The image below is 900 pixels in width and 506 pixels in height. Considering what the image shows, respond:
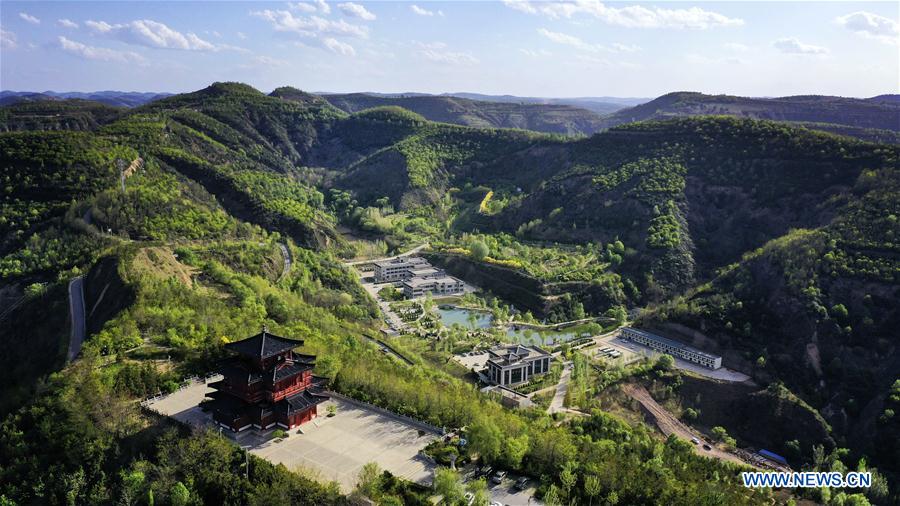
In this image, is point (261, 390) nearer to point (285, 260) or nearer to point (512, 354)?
point (512, 354)

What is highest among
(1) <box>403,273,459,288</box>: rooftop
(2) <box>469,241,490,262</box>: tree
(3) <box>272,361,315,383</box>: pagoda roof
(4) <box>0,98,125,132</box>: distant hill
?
(4) <box>0,98,125,132</box>: distant hill

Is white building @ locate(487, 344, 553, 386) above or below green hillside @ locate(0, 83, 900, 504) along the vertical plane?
below

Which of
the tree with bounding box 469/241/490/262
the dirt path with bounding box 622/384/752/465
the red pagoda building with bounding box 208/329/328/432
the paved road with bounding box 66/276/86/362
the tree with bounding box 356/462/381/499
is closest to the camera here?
the tree with bounding box 356/462/381/499

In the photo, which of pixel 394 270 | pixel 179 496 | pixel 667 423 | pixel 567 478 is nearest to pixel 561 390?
pixel 667 423

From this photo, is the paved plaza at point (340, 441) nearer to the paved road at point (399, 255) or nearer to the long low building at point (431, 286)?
the long low building at point (431, 286)

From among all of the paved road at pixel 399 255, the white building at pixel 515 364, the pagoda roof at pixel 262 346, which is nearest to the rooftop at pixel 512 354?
the white building at pixel 515 364

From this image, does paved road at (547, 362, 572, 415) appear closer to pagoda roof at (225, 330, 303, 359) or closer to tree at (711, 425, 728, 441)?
tree at (711, 425, 728, 441)

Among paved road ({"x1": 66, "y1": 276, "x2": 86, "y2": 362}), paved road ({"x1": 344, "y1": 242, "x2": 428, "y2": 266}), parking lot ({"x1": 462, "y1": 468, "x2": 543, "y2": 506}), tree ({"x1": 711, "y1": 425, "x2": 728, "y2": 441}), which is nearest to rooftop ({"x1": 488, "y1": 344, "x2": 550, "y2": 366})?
tree ({"x1": 711, "y1": 425, "x2": 728, "y2": 441})

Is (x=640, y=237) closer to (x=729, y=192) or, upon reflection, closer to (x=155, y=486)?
(x=729, y=192)
